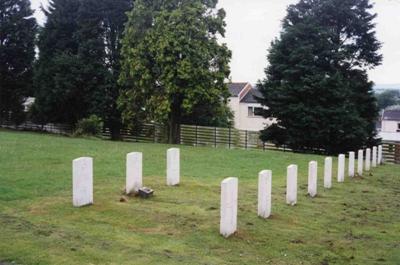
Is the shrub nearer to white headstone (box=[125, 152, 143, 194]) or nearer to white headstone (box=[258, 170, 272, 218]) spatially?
white headstone (box=[125, 152, 143, 194])

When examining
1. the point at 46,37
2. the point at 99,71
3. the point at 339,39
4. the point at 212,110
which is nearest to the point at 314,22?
the point at 339,39

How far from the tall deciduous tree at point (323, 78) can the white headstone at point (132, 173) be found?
18.7 meters

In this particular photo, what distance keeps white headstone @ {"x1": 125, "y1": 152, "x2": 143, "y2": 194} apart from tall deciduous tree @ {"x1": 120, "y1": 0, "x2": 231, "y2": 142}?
15120 mm

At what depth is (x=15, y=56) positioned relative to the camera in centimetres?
3950

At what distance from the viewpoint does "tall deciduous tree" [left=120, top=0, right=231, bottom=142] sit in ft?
82.3

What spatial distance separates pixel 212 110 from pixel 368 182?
12412 mm

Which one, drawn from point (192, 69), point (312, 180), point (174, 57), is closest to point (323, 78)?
point (192, 69)

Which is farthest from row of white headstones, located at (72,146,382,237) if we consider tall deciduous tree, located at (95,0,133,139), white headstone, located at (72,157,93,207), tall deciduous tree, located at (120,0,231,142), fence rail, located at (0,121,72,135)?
fence rail, located at (0,121,72,135)

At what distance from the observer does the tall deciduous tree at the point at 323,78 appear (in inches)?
1069

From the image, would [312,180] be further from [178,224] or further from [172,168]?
[178,224]

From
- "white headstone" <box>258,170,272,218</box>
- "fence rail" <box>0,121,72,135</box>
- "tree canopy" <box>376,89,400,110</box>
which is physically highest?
"tree canopy" <box>376,89,400,110</box>

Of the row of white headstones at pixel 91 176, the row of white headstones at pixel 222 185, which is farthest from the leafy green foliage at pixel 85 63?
the row of white headstones at pixel 222 185

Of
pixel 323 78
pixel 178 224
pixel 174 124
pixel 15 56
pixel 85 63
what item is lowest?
pixel 178 224

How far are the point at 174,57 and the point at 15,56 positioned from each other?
20.2 meters
